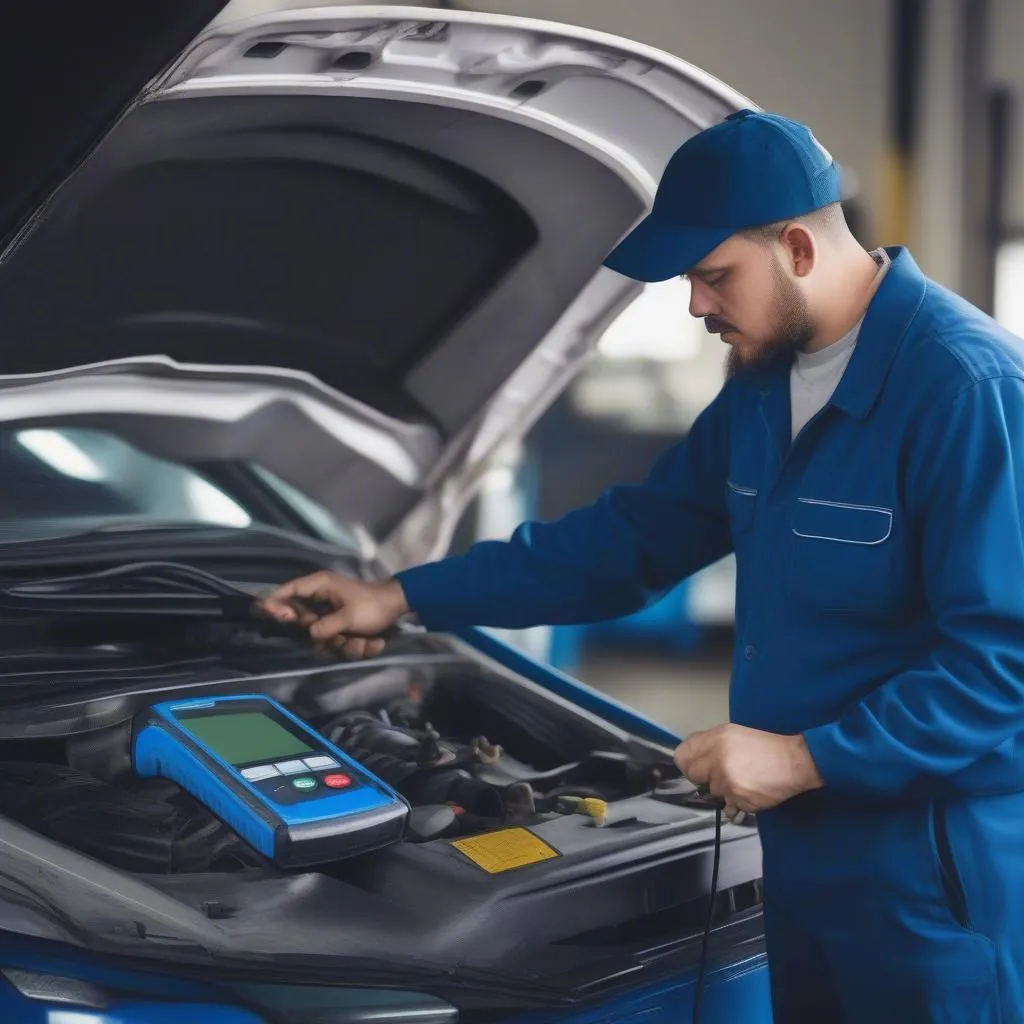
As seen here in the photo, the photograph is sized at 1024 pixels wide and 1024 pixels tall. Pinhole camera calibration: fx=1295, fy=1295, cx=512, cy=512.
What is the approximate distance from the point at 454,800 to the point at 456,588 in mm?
328

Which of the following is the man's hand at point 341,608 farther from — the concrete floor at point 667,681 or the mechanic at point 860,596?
the concrete floor at point 667,681

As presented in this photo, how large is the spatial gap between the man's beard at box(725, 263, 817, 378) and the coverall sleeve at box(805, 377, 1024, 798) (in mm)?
193

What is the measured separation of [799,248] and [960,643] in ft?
1.42

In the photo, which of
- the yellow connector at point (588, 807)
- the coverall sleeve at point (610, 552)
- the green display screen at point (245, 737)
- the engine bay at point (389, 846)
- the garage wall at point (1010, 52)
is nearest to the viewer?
the engine bay at point (389, 846)

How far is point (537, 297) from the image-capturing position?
1.86 metres

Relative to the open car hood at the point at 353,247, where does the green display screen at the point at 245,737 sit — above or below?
below

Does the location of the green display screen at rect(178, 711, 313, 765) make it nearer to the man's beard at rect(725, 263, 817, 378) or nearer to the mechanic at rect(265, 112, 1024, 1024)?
the mechanic at rect(265, 112, 1024, 1024)

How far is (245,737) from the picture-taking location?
142 cm

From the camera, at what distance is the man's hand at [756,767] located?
1.24 meters

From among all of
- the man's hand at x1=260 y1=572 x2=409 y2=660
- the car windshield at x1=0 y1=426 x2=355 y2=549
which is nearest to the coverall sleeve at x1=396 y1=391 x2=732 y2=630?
the man's hand at x1=260 y1=572 x2=409 y2=660

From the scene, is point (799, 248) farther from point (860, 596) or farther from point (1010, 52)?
point (1010, 52)

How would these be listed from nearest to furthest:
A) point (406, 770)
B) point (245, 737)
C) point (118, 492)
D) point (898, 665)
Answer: point (898, 665), point (245, 737), point (406, 770), point (118, 492)

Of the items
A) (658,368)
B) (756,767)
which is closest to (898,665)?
(756,767)

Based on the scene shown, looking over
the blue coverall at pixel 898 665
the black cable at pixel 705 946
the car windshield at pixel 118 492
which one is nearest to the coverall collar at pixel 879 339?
the blue coverall at pixel 898 665
